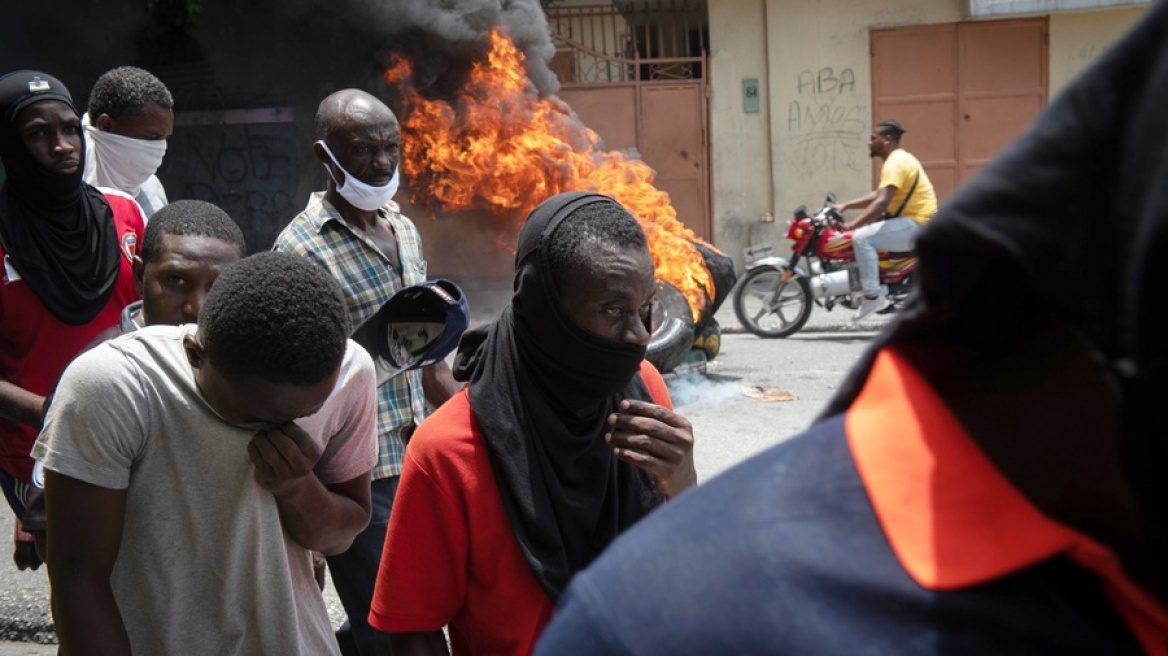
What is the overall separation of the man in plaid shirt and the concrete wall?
36.0 feet

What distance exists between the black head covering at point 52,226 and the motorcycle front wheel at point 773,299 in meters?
7.74

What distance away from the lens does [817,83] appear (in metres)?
14.6

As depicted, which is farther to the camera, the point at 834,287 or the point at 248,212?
the point at 248,212

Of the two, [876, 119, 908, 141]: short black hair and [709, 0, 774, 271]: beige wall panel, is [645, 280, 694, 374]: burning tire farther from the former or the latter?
[709, 0, 774, 271]: beige wall panel

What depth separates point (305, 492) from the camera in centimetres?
229

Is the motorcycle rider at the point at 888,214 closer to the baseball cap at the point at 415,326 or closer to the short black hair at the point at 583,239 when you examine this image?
the baseball cap at the point at 415,326

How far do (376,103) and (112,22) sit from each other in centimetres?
955

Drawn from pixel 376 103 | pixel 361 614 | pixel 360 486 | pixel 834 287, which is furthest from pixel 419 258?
pixel 834 287

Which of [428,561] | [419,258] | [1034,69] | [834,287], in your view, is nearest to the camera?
[428,561]

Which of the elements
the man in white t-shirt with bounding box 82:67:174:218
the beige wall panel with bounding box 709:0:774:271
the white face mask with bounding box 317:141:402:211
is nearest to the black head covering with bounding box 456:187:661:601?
the white face mask with bounding box 317:141:402:211

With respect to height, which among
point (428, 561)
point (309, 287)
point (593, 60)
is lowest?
point (428, 561)

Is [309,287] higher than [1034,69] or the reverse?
the reverse

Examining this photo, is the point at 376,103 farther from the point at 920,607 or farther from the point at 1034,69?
the point at 1034,69

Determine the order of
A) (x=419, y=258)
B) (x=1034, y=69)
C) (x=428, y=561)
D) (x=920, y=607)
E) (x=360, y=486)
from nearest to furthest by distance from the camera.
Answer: (x=920, y=607) < (x=428, y=561) < (x=360, y=486) < (x=419, y=258) < (x=1034, y=69)
